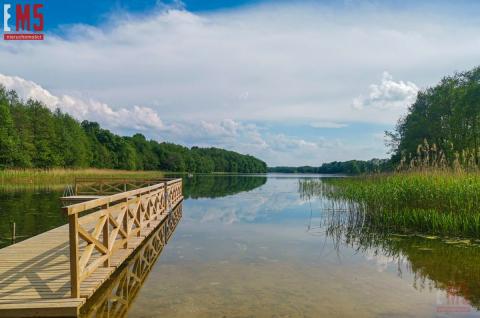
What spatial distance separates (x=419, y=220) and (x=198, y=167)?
10957 cm

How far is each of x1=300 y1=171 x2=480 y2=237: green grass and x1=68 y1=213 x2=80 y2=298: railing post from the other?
33.9ft

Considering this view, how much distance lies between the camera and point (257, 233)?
13016mm

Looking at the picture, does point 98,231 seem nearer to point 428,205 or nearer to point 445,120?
point 428,205

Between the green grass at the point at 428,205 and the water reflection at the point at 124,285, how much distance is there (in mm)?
7833

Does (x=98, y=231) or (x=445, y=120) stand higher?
(x=445, y=120)

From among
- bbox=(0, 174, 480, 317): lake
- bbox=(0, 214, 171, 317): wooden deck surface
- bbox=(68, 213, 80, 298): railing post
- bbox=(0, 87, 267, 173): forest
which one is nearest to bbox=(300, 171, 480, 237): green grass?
bbox=(0, 174, 480, 317): lake

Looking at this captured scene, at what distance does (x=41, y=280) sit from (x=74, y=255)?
1188 mm

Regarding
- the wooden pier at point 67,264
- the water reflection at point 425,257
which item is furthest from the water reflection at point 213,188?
the wooden pier at point 67,264

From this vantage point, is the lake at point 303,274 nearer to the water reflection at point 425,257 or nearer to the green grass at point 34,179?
the water reflection at point 425,257

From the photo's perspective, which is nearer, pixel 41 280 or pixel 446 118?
pixel 41 280

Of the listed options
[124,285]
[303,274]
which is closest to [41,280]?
[124,285]

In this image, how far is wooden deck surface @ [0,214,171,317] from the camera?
4.94m

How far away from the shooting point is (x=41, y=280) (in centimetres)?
585

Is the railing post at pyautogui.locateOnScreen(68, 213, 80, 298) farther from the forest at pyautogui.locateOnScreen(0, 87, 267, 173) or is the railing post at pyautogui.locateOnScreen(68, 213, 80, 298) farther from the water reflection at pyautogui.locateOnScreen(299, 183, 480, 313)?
the forest at pyautogui.locateOnScreen(0, 87, 267, 173)
